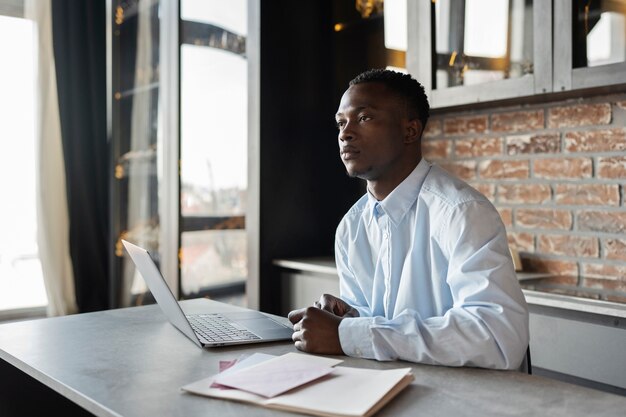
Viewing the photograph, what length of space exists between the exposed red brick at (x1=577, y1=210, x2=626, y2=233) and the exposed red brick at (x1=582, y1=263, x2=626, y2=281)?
12 centimetres

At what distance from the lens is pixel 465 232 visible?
127 cm

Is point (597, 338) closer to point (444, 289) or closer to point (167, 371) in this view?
point (444, 289)

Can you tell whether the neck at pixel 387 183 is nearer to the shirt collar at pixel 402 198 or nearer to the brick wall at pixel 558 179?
the shirt collar at pixel 402 198

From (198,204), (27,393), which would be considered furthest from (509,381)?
(198,204)

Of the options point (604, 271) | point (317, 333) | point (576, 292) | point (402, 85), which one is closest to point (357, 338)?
point (317, 333)

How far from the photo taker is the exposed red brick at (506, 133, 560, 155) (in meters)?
2.31

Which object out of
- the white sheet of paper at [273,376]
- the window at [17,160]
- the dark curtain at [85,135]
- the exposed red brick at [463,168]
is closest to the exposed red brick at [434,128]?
the exposed red brick at [463,168]

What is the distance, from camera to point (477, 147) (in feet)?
8.47

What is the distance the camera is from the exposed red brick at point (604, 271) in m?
2.13

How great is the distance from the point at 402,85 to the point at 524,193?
3.47 feet

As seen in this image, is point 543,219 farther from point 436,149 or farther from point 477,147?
point 436,149

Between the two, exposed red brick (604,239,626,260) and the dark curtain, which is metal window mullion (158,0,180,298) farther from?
exposed red brick (604,239,626,260)

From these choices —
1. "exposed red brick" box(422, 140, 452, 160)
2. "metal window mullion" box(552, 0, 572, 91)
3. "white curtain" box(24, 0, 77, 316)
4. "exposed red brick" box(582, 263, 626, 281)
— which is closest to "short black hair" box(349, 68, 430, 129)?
"metal window mullion" box(552, 0, 572, 91)

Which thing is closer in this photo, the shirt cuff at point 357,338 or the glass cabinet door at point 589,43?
the shirt cuff at point 357,338
